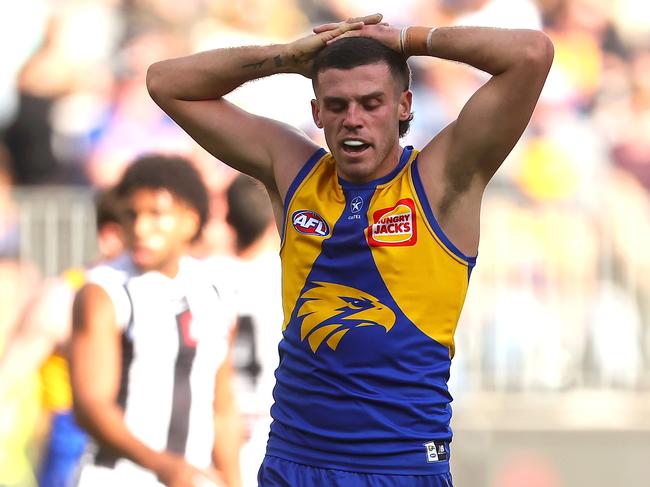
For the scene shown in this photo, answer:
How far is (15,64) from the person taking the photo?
9.48 meters

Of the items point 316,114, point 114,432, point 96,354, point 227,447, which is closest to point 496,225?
point 227,447

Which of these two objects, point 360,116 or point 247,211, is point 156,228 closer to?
point 247,211

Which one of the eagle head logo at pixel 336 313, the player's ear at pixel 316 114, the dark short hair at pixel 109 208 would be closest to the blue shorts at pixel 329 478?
the eagle head logo at pixel 336 313

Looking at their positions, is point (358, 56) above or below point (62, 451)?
above

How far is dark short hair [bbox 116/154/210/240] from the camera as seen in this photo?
308 inches

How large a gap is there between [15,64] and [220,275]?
2.61m

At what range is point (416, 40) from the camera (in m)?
4.10

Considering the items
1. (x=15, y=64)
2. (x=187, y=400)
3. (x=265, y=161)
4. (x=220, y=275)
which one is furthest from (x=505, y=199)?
(x=265, y=161)

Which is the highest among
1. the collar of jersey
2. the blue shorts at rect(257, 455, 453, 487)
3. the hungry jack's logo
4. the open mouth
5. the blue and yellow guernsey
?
the open mouth

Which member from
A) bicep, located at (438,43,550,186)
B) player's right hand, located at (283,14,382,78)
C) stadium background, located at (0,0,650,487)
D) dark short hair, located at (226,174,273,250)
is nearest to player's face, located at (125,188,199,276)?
dark short hair, located at (226,174,273,250)

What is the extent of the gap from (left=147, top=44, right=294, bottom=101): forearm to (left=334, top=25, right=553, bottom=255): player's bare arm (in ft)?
1.29

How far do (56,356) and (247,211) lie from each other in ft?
5.30

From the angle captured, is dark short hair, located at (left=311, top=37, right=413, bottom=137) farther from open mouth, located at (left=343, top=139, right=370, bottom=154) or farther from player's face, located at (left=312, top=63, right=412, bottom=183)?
open mouth, located at (left=343, top=139, right=370, bottom=154)

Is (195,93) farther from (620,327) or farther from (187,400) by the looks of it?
(620,327)
